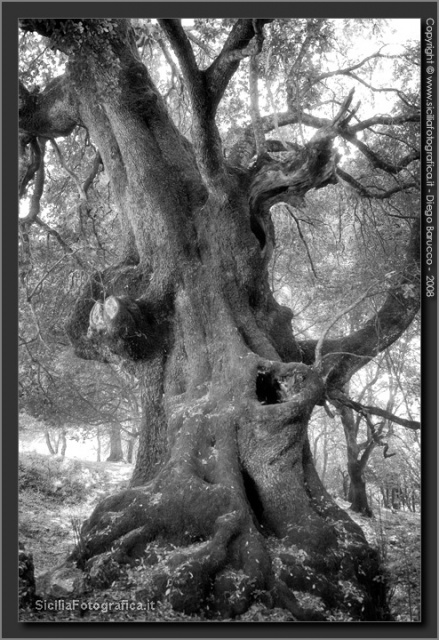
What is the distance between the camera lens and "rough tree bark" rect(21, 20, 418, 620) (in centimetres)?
350

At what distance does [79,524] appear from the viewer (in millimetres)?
6020

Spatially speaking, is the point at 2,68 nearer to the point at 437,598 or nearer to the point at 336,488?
the point at 437,598

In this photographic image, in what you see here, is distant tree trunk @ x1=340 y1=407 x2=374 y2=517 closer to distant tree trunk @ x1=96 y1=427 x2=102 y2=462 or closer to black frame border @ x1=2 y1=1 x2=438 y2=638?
black frame border @ x1=2 y1=1 x2=438 y2=638

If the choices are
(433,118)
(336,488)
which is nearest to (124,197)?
(433,118)

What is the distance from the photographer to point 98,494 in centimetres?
734

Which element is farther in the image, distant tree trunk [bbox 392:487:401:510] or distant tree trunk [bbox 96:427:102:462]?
distant tree trunk [bbox 96:427:102:462]

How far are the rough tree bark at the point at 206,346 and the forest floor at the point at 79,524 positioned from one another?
0.59 feet

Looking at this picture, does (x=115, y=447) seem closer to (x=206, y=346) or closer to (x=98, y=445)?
(x=98, y=445)

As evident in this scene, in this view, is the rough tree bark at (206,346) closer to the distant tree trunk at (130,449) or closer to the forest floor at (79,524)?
the forest floor at (79,524)

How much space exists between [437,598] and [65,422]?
575 centimetres

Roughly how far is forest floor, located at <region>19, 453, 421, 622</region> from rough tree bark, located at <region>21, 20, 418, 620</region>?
18 cm

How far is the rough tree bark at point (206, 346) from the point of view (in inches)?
138

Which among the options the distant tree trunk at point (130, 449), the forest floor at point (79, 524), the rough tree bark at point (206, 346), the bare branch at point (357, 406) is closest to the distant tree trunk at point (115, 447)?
the distant tree trunk at point (130, 449)

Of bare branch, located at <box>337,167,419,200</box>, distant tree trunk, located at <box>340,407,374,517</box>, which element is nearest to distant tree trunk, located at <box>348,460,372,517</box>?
distant tree trunk, located at <box>340,407,374,517</box>
